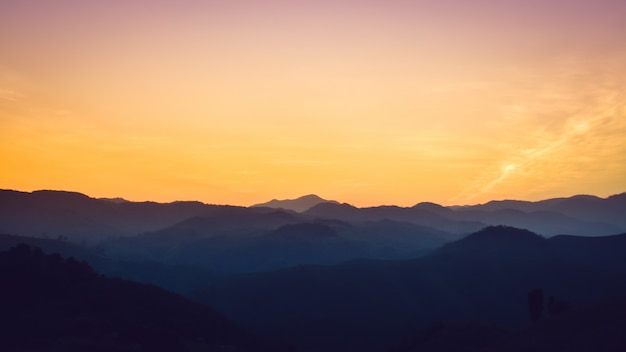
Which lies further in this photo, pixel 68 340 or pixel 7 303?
pixel 7 303

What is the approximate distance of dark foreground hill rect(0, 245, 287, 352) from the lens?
64.7 meters

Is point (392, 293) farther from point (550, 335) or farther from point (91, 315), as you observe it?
point (550, 335)

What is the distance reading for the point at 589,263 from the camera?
147875mm

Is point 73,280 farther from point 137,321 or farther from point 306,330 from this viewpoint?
point 306,330

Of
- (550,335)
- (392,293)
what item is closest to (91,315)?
(550,335)

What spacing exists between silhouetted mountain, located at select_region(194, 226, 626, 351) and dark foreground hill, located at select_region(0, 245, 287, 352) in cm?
1942

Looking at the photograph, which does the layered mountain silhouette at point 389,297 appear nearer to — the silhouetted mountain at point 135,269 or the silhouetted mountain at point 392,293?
the silhouetted mountain at point 392,293

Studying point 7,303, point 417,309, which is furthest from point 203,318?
point 417,309

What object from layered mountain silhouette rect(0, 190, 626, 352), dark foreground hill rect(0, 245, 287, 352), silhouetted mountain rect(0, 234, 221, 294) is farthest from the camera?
silhouetted mountain rect(0, 234, 221, 294)

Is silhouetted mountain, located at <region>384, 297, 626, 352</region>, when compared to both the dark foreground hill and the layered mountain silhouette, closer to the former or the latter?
the layered mountain silhouette

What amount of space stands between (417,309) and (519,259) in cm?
4350

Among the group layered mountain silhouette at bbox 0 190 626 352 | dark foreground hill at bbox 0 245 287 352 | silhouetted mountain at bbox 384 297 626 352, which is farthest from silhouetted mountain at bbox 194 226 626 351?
silhouetted mountain at bbox 384 297 626 352

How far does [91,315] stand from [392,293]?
210ft

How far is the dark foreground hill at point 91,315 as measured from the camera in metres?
64.7
